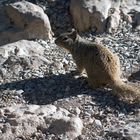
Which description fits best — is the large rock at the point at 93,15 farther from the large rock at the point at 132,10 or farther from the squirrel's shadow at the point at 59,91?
the squirrel's shadow at the point at 59,91

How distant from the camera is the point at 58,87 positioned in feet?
27.6

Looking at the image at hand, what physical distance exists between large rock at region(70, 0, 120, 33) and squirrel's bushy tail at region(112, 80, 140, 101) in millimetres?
2587

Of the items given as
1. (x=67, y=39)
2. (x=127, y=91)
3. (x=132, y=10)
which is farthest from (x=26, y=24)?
(x=127, y=91)

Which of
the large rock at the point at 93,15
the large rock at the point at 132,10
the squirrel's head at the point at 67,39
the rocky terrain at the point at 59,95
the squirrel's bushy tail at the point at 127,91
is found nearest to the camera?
the rocky terrain at the point at 59,95

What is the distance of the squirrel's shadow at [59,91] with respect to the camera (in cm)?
789

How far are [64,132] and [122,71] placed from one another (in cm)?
226

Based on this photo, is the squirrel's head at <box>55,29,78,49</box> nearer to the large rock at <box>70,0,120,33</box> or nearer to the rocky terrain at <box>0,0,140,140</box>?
the rocky terrain at <box>0,0,140,140</box>

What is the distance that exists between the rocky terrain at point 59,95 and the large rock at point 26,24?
0.16m

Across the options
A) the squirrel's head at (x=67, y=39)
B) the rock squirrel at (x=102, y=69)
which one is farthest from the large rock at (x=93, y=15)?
→ the rock squirrel at (x=102, y=69)

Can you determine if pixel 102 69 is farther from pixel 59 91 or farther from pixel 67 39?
pixel 67 39

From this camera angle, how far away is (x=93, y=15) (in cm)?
1034

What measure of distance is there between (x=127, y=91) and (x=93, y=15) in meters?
2.82

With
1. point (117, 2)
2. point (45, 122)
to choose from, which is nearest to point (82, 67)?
point (45, 122)

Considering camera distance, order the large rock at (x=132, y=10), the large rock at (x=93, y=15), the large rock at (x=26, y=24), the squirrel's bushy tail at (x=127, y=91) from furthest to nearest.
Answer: the large rock at (x=132, y=10)
the large rock at (x=93, y=15)
the large rock at (x=26, y=24)
the squirrel's bushy tail at (x=127, y=91)
